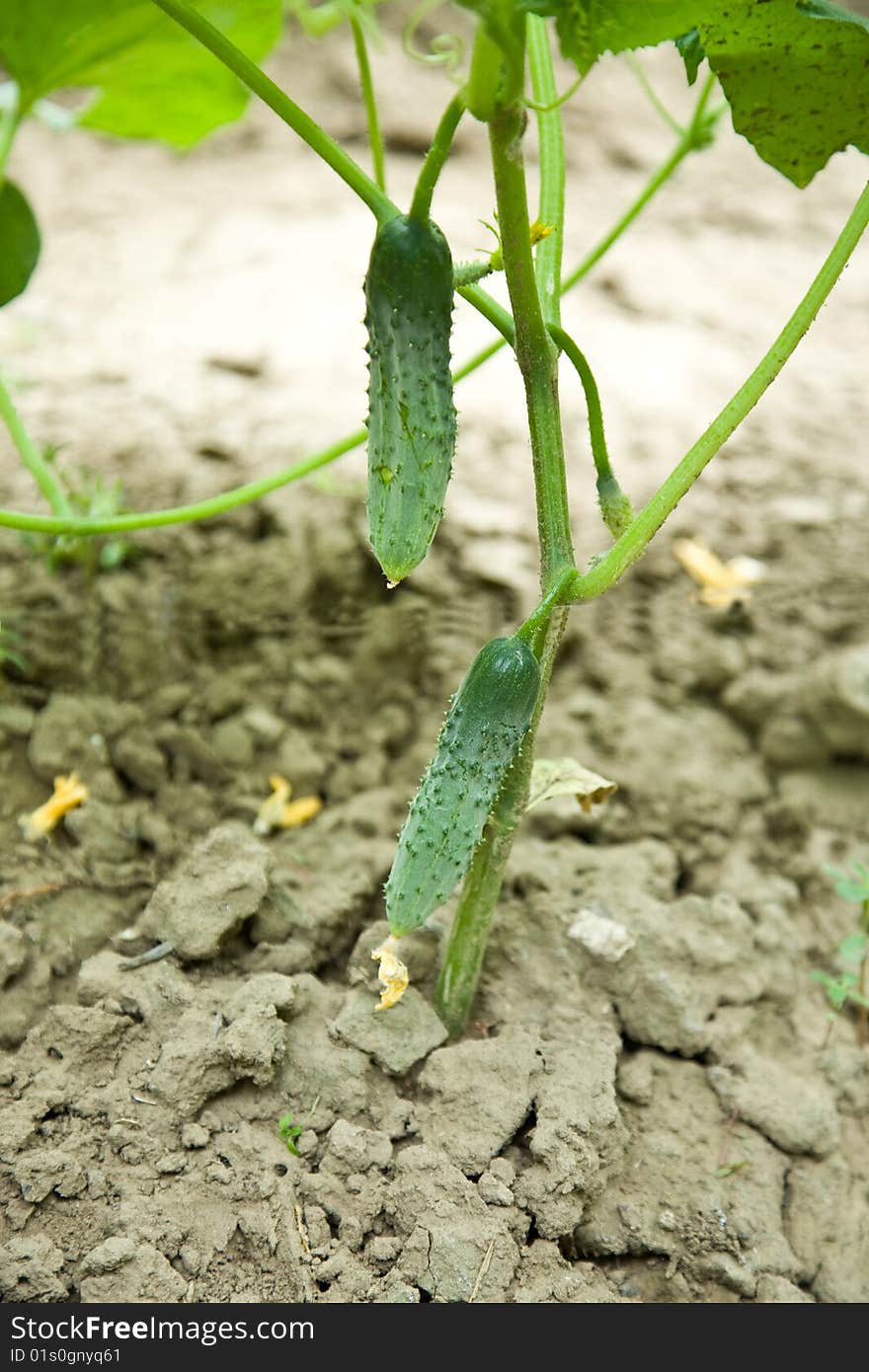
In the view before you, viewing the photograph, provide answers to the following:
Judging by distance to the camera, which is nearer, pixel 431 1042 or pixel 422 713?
pixel 431 1042

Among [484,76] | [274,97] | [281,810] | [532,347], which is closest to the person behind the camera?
[484,76]

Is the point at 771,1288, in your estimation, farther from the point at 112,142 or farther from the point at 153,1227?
the point at 112,142

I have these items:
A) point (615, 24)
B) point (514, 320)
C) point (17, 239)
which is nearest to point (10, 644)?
point (17, 239)

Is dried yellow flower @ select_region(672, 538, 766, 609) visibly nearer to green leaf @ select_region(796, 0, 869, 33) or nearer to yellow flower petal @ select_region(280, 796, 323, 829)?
yellow flower petal @ select_region(280, 796, 323, 829)

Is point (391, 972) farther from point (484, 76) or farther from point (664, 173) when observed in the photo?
point (664, 173)

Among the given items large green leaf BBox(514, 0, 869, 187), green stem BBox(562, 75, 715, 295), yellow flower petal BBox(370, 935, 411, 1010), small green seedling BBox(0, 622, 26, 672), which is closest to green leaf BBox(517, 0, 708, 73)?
large green leaf BBox(514, 0, 869, 187)

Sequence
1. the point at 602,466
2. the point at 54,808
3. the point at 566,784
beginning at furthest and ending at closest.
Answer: the point at 54,808, the point at 566,784, the point at 602,466

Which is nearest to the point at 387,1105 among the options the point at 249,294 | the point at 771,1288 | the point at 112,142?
the point at 771,1288
